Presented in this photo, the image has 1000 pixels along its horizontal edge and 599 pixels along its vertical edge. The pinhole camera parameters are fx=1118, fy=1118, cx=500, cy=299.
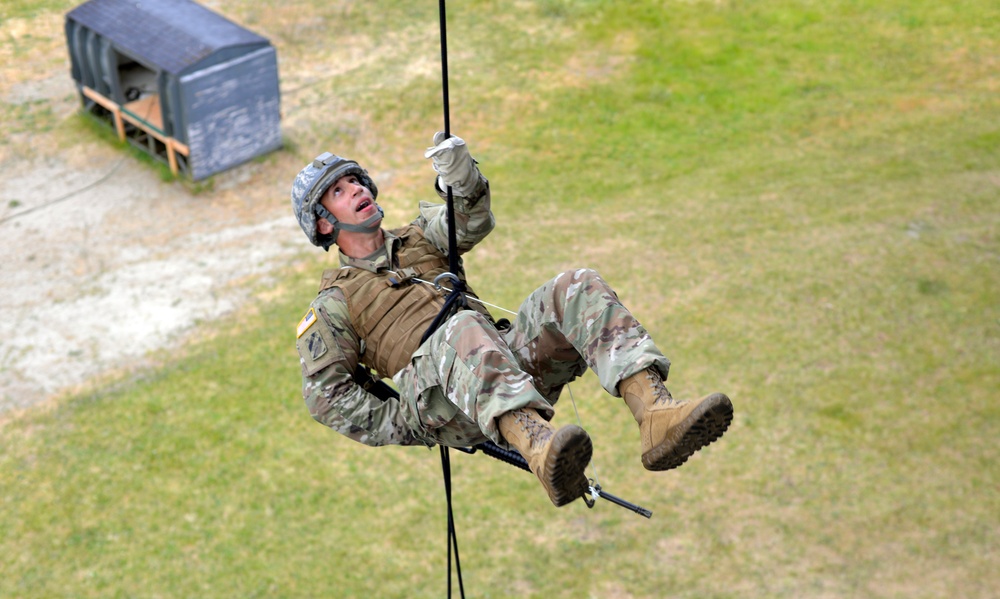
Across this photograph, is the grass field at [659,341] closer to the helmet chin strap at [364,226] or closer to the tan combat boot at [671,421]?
the helmet chin strap at [364,226]

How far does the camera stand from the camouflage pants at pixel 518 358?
17.1 feet

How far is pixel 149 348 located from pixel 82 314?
3.68 feet

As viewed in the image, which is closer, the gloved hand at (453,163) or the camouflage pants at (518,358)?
the camouflage pants at (518,358)

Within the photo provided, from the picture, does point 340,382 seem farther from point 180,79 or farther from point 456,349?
point 180,79

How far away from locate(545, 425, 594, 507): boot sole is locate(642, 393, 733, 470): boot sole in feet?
1.21

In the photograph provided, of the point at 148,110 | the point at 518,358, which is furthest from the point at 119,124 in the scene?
the point at 518,358

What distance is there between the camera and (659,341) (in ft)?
42.5

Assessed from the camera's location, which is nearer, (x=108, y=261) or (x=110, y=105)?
(x=108, y=261)

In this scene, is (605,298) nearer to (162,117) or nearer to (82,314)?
(82,314)

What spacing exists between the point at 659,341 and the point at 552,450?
27.5 feet

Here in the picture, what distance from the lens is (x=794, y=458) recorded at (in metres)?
11.7

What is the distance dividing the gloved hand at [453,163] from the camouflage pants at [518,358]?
2.43ft

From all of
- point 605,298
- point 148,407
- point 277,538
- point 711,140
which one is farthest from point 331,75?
point 605,298

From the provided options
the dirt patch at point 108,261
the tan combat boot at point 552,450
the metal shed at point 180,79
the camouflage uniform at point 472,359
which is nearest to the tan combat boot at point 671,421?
the camouflage uniform at point 472,359
